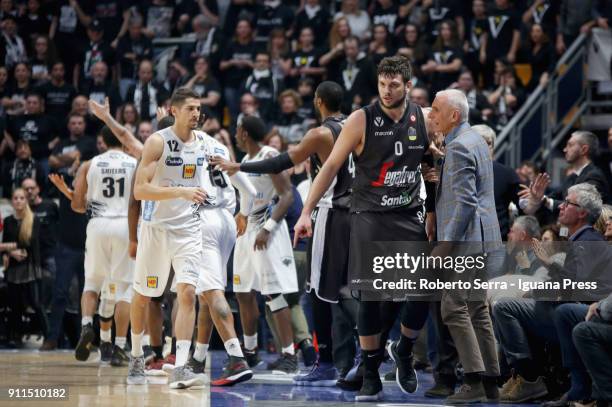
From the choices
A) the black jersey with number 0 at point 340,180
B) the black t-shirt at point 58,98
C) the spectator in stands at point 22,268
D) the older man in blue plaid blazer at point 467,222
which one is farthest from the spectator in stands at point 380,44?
the older man in blue plaid blazer at point 467,222

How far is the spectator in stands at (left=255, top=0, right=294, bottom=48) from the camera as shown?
701 inches

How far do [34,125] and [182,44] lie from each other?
10.3 feet

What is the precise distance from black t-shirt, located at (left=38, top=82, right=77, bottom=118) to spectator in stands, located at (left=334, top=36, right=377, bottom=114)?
429 centimetres

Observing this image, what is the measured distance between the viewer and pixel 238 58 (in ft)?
55.7

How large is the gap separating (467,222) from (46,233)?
7882 mm

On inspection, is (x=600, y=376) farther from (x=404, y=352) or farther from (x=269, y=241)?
(x=269, y=241)

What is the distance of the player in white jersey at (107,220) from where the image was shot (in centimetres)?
1102

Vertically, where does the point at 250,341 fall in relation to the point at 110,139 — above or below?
below

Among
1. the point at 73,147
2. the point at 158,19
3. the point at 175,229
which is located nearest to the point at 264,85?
the point at 73,147

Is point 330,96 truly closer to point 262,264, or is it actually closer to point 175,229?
point 175,229

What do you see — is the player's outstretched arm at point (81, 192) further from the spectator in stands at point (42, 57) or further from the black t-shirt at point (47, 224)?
the spectator in stands at point (42, 57)

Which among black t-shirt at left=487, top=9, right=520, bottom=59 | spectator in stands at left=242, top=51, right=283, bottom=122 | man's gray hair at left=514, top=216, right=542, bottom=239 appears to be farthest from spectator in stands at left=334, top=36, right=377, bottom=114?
man's gray hair at left=514, top=216, right=542, bottom=239

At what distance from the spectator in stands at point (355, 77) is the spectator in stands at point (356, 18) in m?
0.81

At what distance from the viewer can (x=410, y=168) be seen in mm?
7898
